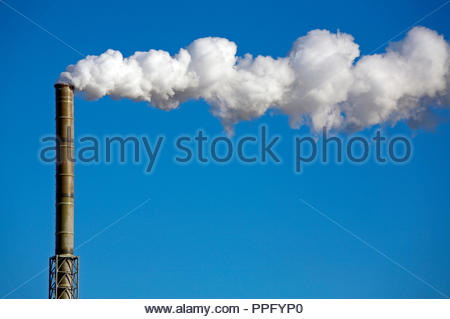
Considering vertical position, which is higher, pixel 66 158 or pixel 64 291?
pixel 66 158

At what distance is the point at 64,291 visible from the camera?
36438mm

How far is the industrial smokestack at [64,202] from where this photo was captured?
36.5 meters

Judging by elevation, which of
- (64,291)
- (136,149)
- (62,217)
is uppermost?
(136,149)

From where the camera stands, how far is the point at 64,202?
36.8 meters

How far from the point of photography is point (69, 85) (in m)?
37.2

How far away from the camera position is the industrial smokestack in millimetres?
36531

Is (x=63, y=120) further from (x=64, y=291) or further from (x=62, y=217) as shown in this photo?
(x=64, y=291)

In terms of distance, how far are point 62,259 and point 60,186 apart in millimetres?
2835
